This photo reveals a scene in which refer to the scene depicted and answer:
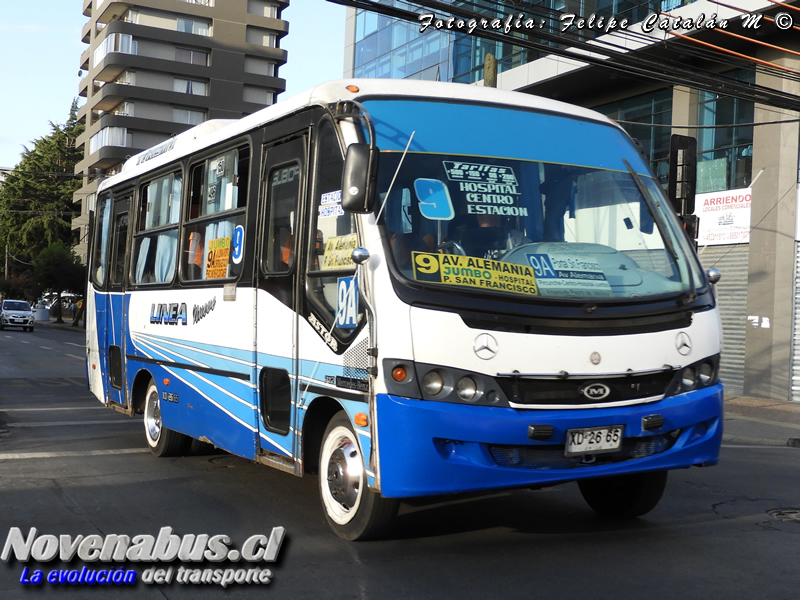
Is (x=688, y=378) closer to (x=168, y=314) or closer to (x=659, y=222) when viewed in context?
(x=659, y=222)

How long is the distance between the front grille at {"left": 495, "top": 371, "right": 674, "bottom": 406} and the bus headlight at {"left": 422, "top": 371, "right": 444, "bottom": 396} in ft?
1.08

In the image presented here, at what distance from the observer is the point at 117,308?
10594 millimetres

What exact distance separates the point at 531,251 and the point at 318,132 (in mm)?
1678

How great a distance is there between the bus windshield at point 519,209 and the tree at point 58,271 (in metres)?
56.9

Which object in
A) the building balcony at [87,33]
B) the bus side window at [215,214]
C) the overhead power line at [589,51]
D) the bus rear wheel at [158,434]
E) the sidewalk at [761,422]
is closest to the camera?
the bus side window at [215,214]

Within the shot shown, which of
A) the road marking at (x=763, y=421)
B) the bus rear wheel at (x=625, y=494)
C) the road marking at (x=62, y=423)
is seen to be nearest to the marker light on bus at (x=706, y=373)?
the bus rear wheel at (x=625, y=494)

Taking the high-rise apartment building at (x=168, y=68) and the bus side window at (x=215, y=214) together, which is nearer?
the bus side window at (x=215, y=214)

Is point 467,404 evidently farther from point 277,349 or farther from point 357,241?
point 277,349

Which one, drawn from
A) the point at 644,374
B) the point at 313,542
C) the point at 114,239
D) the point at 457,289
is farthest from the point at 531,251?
the point at 114,239

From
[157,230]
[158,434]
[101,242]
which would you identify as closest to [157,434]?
[158,434]

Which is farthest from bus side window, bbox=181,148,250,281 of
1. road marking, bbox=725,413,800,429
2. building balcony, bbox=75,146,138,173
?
building balcony, bbox=75,146,138,173

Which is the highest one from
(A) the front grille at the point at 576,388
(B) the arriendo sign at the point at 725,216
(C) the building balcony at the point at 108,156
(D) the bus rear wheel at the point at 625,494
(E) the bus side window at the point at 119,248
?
(C) the building balcony at the point at 108,156

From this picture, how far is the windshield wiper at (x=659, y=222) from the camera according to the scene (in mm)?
6012

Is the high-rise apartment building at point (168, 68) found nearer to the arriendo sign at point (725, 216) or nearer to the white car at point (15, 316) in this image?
the white car at point (15, 316)
